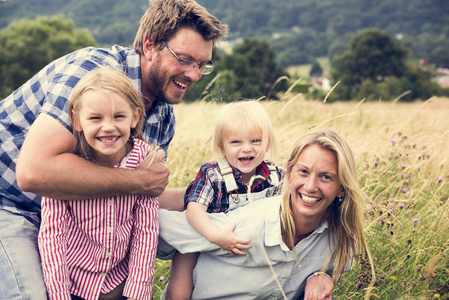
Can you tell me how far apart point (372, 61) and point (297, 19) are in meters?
70.5

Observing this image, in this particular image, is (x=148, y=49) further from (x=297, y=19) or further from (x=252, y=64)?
(x=297, y=19)

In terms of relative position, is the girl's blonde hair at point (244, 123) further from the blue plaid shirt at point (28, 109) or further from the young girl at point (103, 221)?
the blue plaid shirt at point (28, 109)

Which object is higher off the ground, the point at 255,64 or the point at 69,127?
the point at 255,64

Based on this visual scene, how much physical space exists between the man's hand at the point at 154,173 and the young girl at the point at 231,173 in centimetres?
21

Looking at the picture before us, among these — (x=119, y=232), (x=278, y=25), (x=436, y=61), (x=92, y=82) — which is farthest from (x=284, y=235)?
(x=278, y=25)

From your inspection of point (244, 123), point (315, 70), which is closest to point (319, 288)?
point (244, 123)

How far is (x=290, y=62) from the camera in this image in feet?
260

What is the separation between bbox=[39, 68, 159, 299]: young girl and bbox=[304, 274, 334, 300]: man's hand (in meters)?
0.87

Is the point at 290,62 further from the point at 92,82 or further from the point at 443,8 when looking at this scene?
the point at 92,82

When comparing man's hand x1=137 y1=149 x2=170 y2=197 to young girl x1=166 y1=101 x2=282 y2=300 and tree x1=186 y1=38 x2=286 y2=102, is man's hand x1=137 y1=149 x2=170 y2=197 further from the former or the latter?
tree x1=186 y1=38 x2=286 y2=102

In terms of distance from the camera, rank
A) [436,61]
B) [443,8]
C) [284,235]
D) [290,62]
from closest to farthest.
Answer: [284,235], [436,61], [290,62], [443,8]

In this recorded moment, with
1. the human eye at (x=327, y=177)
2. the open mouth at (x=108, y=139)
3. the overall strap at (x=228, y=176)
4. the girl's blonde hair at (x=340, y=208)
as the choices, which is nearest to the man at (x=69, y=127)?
the open mouth at (x=108, y=139)

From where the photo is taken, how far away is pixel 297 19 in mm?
112312

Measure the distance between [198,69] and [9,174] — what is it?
1384 millimetres
